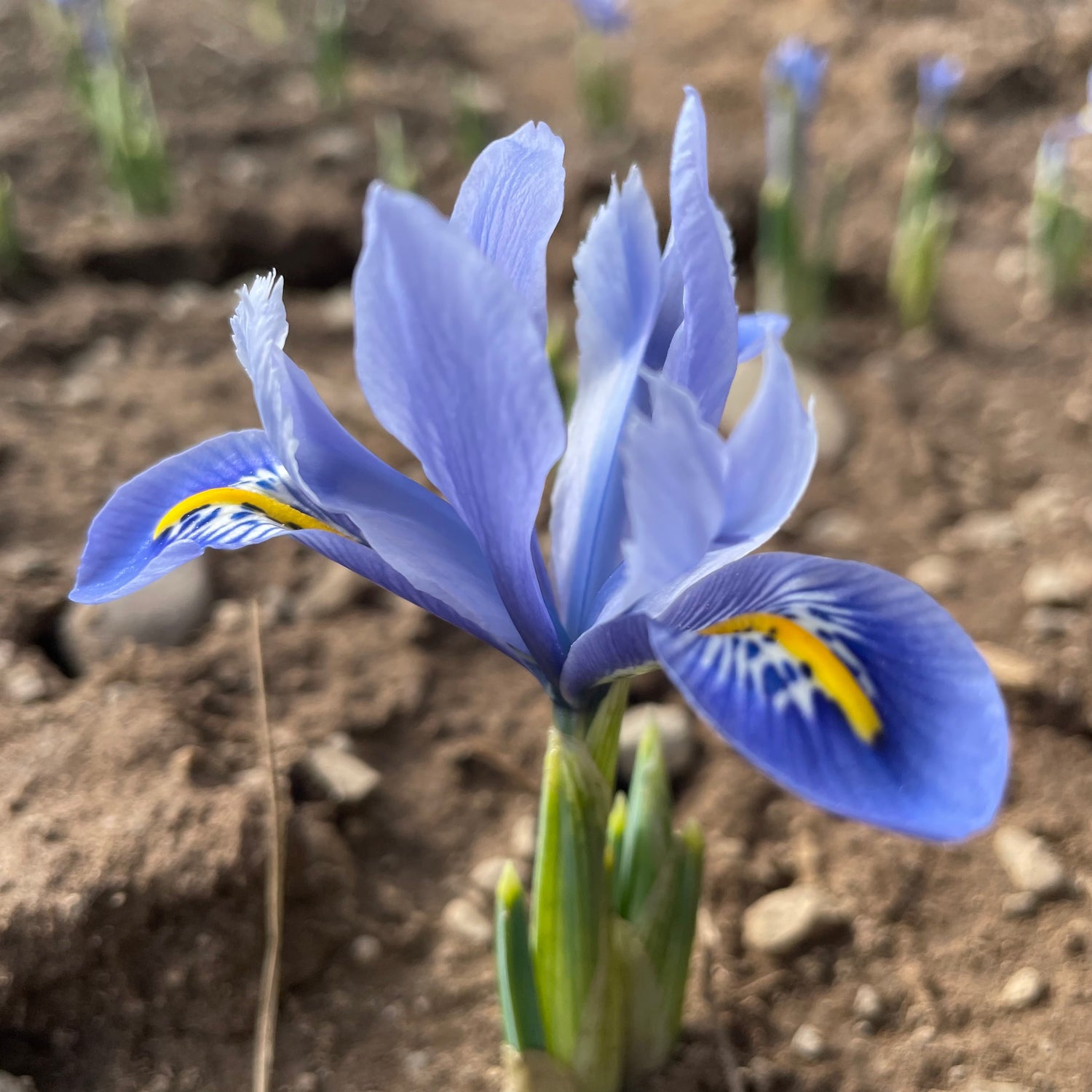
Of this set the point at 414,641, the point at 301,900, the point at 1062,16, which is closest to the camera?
the point at 301,900

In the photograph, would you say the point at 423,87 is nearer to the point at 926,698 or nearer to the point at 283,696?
the point at 283,696

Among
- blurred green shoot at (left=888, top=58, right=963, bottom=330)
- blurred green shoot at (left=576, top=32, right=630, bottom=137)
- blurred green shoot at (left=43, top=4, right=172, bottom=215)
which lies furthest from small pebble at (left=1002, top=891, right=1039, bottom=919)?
blurred green shoot at (left=576, top=32, right=630, bottom=137)

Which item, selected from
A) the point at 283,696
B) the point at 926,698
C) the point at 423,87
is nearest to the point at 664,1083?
the point at 926,698

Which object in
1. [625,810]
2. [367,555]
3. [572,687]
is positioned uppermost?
[367,555]

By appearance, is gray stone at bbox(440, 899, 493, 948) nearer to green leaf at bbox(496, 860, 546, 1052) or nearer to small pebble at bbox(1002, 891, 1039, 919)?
green leaf at bbox(496, 860, 546, 1052)

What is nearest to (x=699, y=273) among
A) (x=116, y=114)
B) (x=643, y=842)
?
(x=643, y=842)

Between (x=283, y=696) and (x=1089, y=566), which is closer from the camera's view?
(x=283, y=696)
